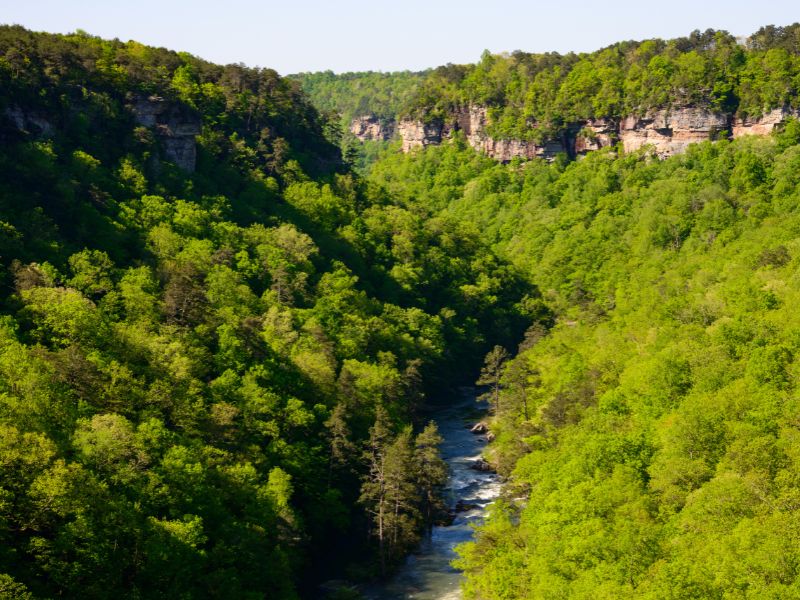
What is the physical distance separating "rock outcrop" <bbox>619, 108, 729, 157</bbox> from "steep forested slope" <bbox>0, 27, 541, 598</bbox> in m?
50.4

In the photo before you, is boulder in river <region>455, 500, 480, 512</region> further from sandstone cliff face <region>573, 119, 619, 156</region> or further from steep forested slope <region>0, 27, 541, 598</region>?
sandstone cliff face <region>573, 119, 619, 156</region>

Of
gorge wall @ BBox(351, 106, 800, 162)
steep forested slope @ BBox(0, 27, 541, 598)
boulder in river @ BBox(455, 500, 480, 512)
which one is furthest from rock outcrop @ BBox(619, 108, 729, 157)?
boulder in river @ BBox(455, 500, 480, 512)

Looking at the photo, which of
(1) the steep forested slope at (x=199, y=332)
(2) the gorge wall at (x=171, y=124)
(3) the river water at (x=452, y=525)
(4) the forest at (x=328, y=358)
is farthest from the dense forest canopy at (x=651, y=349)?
(2) the gorge wall at (x=171, y=124)

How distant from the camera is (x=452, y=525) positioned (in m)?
76.7

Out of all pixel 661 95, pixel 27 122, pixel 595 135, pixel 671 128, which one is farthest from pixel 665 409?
pixel 595 135

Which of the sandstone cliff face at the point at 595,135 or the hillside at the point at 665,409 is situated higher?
the sandstone cliff face at the point at 595,135

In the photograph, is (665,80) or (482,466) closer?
(482,466)

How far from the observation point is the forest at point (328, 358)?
174 feet

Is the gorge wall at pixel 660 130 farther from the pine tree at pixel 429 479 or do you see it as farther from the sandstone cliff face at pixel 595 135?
the pine tree at pixel 429 479

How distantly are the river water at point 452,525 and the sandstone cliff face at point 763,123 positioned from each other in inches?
3323

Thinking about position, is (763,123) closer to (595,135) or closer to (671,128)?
(671,128)

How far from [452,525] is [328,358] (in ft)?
68.6

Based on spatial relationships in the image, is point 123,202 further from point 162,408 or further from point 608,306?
point 608,306

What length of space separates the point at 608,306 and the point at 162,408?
77.3 metres
